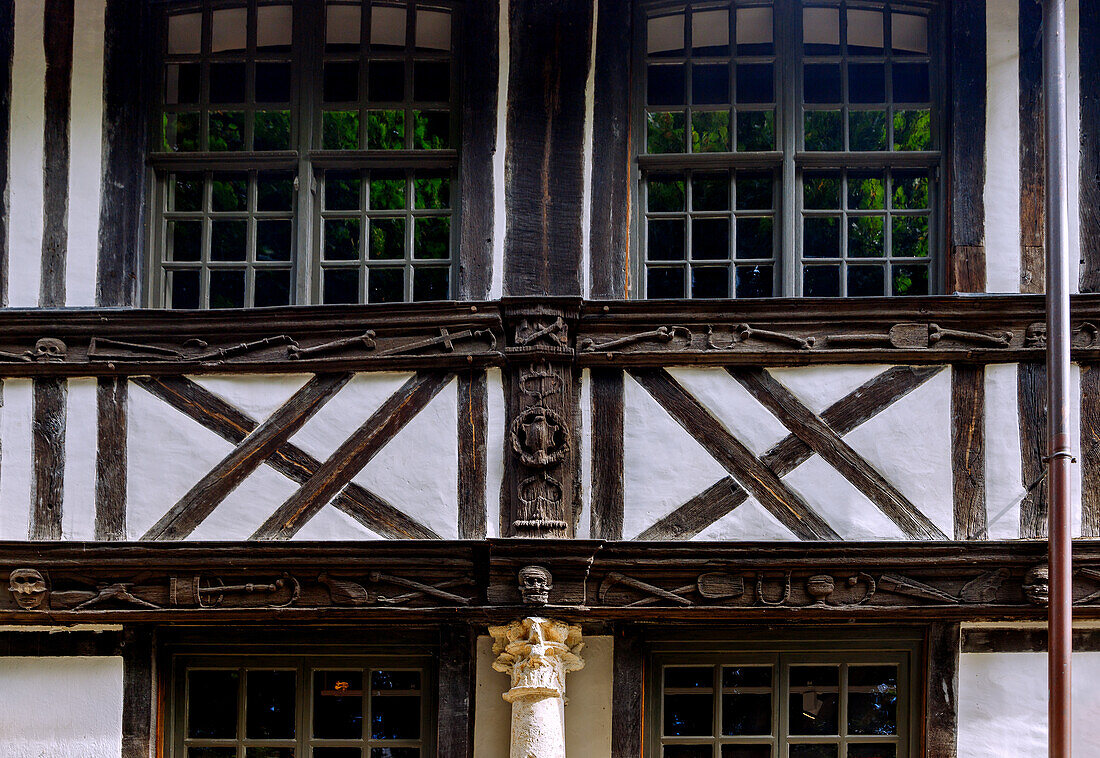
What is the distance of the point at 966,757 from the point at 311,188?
4323 millimetres

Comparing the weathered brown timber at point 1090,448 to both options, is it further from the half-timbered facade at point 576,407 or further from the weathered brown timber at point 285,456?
the weathered brown timber at point 285,456

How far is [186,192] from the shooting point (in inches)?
243

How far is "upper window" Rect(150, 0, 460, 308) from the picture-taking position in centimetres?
602

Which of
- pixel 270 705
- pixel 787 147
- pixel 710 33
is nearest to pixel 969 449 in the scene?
pixel 787 147

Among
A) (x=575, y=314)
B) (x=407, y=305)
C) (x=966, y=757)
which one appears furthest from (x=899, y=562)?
(x=407, y=305)

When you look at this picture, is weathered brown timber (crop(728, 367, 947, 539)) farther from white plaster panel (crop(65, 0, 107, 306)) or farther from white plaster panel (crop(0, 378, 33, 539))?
white plaster panel (crop(0, 378, 33, 539))

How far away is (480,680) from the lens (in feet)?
18.3

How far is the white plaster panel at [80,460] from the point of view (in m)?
5.68

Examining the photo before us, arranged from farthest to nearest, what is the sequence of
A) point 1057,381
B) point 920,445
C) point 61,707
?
point 61,707, point 920,445, point 1057,381

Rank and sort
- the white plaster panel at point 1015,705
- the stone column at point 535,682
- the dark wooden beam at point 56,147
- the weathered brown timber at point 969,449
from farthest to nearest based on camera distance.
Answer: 1. the dark wooden beam at point 56,147
2. the weathered brown timber at point 969,449
3. the white plaster panel at point 1015,705
4. the stone column at point 535,682

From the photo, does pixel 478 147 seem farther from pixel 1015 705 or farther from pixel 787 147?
pixel 1015 705

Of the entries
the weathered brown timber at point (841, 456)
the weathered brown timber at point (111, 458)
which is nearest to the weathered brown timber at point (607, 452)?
the weathered brown timber at point (841, 456)

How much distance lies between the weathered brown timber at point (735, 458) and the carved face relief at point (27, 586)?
3056 mm

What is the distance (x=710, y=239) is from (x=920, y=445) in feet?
4.88
